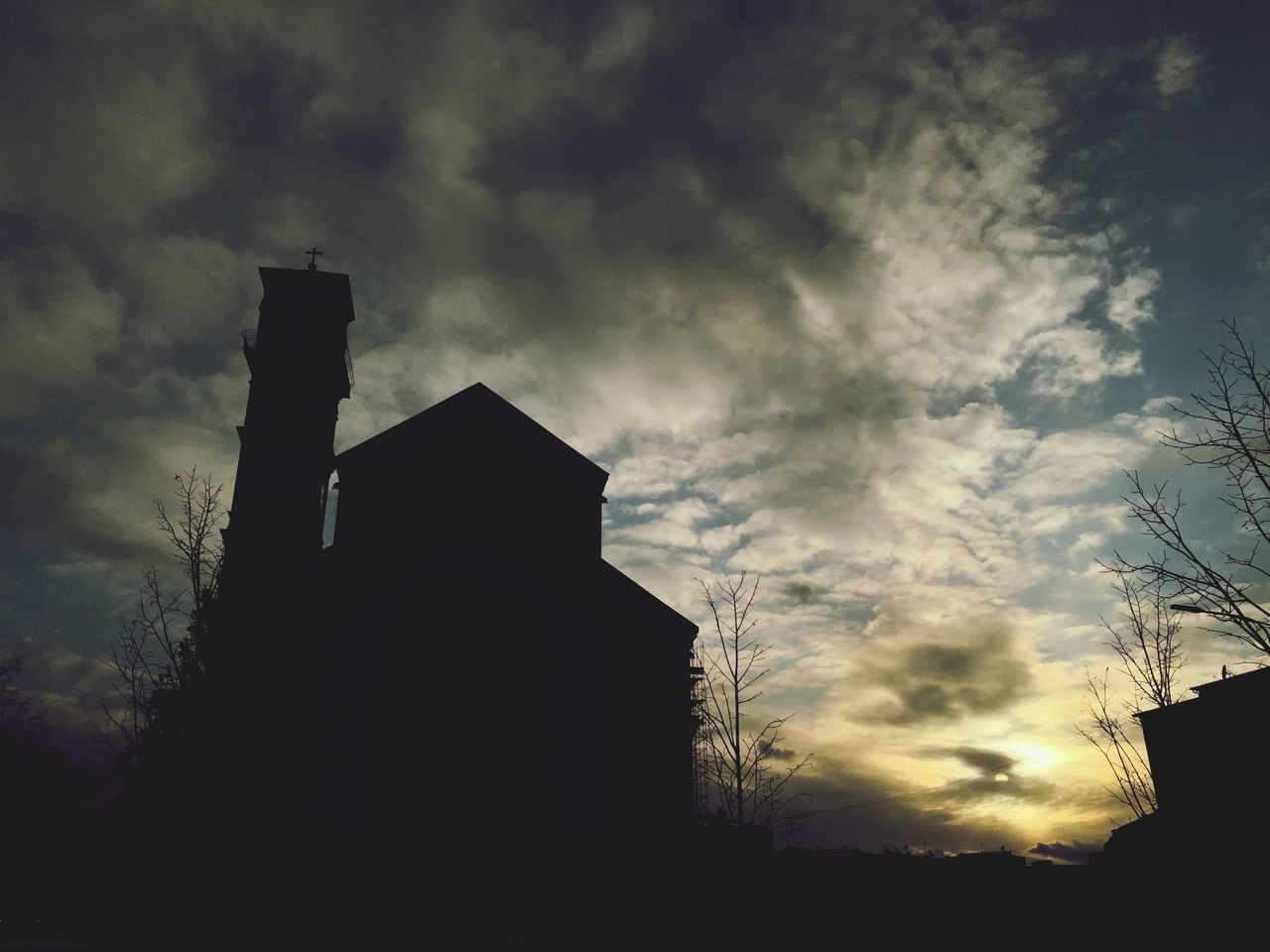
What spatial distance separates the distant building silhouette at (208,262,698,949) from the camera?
1831cm

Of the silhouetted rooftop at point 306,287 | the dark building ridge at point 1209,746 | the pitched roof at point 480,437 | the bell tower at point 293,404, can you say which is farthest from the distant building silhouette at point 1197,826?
the silhouetted rooftop at point 306,287

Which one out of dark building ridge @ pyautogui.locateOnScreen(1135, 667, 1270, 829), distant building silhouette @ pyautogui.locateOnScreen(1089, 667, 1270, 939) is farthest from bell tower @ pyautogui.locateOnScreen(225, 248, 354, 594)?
dark building ridge @ pyautogui.locateOnScreen(1135, 667, 1270, 829)

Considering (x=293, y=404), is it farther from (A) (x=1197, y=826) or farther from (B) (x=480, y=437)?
(A) (x=1197, y=826)

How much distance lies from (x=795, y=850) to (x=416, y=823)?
30.5 feet

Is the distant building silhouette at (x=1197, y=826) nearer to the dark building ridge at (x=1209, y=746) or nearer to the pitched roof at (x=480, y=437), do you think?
the dark building ridge at (x=1209, y=746)

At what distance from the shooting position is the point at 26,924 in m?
24.4

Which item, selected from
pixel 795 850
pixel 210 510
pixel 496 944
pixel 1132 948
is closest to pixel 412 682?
pixel 496 944

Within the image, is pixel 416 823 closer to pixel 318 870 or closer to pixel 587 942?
pixel 318 870

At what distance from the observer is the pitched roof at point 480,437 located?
72.3 ft

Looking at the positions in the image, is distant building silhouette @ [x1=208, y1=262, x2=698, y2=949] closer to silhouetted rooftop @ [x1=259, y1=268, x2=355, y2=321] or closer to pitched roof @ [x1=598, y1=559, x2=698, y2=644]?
pitched roof @ [x1=598, y1=559, x2=698, y2=644]

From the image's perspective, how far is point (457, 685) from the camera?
20.0 metres

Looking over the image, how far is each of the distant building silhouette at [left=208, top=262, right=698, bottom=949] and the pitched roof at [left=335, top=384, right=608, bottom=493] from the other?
6 cm

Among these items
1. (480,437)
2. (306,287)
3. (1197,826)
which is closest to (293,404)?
(306,287)

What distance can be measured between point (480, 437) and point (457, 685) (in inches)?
290
